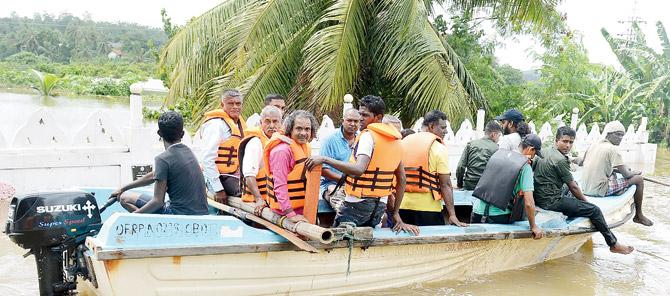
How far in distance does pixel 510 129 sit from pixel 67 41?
7290 centimetres

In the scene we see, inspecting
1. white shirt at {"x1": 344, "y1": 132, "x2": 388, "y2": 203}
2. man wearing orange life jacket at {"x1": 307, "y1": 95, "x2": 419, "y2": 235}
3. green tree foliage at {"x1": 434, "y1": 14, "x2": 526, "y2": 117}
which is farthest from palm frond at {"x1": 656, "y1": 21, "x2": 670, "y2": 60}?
white shirt at {"x1": 344, "y1": 132, "x2": 388, "y2": 203}

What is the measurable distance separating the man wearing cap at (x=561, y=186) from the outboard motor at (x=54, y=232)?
13.9 feet

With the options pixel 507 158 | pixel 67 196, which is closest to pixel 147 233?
pixel 67 196

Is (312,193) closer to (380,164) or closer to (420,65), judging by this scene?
(380,164)

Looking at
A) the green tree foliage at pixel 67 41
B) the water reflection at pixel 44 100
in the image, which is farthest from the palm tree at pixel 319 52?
the green tree foliage at pixel 67 41

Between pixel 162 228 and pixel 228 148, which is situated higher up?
pixel 228 148

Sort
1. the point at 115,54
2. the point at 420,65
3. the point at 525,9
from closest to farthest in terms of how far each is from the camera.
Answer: the point at 420,65 → the point at 525,9 → the point at 115,54

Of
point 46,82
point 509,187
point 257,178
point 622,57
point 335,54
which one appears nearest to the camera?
point 257,178

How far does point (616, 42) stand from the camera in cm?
Answer: 2039

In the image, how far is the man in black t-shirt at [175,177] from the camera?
418 centimetres

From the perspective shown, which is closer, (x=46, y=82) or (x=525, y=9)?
(x=525, y=9)

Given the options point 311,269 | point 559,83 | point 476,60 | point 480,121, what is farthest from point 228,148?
point 559,83

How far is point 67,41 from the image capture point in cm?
7031

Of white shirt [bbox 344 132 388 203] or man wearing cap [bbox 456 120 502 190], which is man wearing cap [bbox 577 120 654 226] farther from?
white shirt [bbox 344 132 388 203]
